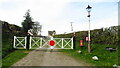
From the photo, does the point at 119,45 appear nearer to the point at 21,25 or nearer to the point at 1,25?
the point at 1,25

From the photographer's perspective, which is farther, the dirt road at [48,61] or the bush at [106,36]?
the bush at [106,36]

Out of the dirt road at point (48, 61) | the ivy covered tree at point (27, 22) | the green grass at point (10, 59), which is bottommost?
the dirt road at point (48, 61)

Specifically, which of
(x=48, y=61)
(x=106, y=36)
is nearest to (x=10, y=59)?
(x=48, y=61)

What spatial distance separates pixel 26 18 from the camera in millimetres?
44781

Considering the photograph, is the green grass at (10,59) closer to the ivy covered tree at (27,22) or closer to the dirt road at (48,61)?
the dirt road at (48,61)

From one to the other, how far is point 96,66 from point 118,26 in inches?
281

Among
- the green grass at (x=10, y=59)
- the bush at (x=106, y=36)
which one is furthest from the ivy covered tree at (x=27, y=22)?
the green grass at (x=10, y=59)

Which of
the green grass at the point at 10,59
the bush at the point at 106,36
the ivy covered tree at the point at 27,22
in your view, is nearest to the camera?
the green grass at the point at 10,59

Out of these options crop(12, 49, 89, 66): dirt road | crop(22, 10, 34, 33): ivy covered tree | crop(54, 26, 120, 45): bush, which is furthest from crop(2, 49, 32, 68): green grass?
crop(22, 10, 34, 33): ivy covered tree

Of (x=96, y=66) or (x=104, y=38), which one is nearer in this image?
(x=96, y=66)

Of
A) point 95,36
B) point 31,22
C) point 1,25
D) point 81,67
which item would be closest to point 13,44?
point 1,25

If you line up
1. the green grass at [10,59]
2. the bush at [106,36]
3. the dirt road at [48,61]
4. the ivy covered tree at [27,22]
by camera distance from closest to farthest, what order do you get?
the green grass at [10,59] < the dirt road at [48,61] < the bush at [106,36] < the ivy covered tree at [27,22]

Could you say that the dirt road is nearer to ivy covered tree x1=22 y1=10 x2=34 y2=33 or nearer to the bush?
the bush

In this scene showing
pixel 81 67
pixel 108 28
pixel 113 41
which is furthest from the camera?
pixel 108 28
